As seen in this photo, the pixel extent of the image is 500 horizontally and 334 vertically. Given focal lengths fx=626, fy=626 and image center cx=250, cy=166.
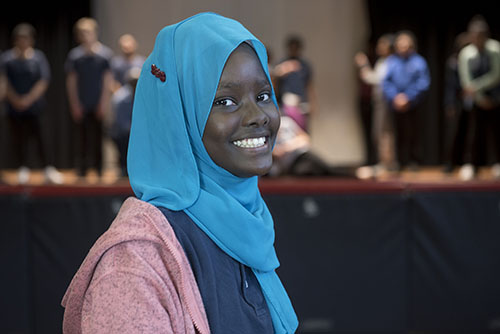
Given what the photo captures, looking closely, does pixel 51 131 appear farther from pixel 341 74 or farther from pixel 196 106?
pixel 196 106

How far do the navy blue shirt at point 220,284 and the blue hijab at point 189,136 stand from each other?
0.06 ft

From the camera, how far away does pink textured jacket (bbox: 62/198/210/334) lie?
0.92 m

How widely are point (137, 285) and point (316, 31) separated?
9.75 metres

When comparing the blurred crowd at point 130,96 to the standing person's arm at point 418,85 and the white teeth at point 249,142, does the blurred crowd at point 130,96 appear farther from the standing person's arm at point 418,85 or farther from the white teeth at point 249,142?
the white teeth at point 249,142

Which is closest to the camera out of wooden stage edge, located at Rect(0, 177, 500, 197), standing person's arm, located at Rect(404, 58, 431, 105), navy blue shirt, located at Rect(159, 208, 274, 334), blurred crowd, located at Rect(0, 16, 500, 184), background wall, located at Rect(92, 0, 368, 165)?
navy blue shirt, located at Rect(159, 208, 274, 334)

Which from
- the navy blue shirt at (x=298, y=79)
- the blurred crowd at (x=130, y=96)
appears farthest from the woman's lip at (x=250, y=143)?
the navy blue shirt at (x=298, y=79)

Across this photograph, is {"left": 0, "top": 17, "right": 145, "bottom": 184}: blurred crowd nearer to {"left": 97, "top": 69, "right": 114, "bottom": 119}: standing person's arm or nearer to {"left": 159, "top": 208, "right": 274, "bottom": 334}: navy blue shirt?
{"left": 97, "top": 69, "right": 114, "bottom": 119}: standing person's arm

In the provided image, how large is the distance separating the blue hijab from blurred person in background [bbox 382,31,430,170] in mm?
5999

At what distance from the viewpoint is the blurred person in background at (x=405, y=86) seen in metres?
6.80

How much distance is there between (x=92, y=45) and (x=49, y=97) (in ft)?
12.4

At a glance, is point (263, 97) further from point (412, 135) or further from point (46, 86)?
point (412, 135)

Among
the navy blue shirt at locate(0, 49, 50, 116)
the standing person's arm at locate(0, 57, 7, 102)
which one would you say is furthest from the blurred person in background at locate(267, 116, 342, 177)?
the standing person's arm at locate(0, 57, 7, 102)

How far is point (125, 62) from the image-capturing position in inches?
292

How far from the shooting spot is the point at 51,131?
9836 mm
